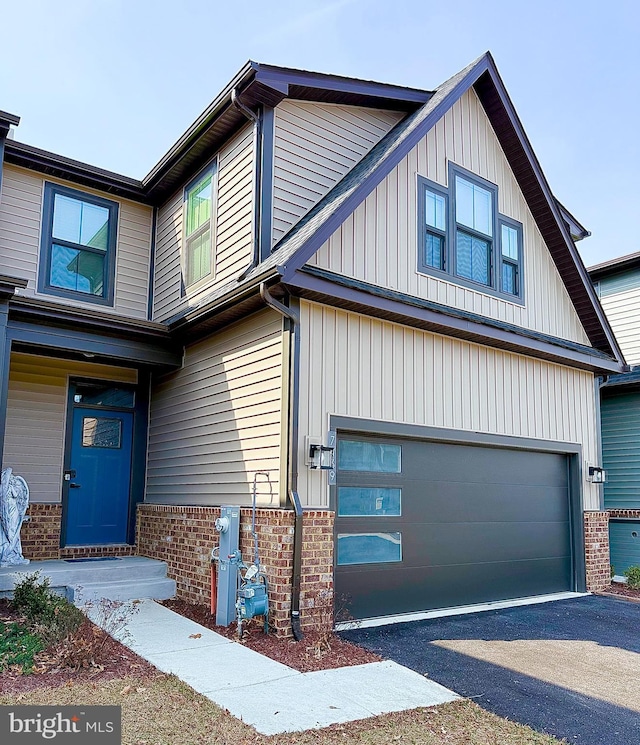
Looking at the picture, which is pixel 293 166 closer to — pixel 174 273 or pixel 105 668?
pixel 174 273

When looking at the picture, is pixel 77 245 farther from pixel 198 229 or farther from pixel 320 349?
pixel 320 349

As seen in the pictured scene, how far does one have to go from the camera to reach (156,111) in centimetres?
1321

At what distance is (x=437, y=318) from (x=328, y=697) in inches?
187

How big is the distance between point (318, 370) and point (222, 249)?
253cm

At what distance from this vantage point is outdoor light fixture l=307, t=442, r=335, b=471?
7234 millimetres

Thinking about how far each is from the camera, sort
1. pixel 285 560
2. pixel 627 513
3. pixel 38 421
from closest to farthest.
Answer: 1. pixel 285 560
2. pixel 38 421
3. pixel 627 513

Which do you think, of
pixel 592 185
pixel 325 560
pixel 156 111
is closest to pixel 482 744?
pixel 325 560

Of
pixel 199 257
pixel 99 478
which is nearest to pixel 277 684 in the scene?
pixel 99 478

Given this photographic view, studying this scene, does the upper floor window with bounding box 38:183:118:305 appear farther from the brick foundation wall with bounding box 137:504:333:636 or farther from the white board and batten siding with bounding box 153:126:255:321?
the brick foundation wall with bounding box 137:504:333:636

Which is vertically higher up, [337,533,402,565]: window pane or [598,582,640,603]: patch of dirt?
[337,533,402,565]: window pane

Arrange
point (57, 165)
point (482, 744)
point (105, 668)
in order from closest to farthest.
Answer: point (482, 744), point (105, 668), point (57, 165)

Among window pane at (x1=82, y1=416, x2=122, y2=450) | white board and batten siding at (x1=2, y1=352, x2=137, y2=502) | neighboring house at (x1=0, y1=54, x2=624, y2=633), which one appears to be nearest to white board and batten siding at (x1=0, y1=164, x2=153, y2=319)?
neighboring house at (x1=0, y1=54, x2=624, y2=633)

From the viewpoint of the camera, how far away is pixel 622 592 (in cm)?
1036

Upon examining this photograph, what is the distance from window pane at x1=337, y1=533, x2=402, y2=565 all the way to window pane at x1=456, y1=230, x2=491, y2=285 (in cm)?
372
